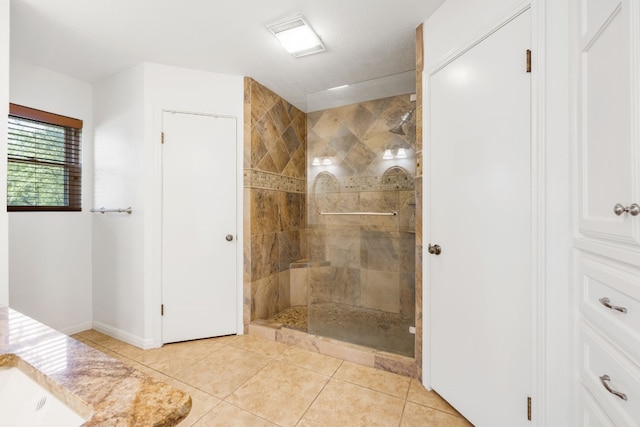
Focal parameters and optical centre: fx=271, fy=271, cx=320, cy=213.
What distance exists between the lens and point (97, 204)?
2520 mm

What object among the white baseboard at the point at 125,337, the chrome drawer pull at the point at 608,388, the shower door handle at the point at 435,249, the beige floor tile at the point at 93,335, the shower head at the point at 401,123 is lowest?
the beige floor tile at the point at 93,335

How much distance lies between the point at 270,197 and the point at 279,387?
1654 millimetres

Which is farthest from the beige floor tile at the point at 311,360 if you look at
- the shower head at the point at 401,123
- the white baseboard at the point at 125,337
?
the shower head at the point at 401,123

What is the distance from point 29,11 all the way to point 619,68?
2812 mm

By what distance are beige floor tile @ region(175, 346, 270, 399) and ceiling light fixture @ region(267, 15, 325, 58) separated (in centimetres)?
233

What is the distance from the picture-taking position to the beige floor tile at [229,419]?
1415mm

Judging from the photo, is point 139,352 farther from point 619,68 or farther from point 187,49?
point 619,68

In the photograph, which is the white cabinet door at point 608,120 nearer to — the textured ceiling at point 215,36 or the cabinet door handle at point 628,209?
the cabinet door handle at point 628,209

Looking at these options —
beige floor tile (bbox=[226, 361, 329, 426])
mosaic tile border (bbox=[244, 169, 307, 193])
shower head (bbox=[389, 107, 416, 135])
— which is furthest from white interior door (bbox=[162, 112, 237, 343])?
shower head (bbox=[389, 107, 416, 135])

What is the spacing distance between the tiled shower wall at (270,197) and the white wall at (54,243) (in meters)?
1.51

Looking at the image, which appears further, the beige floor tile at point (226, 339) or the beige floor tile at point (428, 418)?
the beige floor tile at point (226, 339)

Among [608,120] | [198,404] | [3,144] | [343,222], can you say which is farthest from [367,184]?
[3,144]

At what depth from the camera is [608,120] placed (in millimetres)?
768

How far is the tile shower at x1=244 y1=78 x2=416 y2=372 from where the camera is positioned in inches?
85.4
